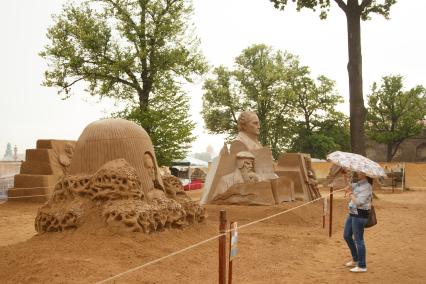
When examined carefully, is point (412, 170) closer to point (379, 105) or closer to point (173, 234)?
point (379, 105)

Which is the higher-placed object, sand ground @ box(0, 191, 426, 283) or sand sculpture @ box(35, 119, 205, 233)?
sand sculpture @ box(35, 119, 205, 233)

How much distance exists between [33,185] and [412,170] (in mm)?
21867

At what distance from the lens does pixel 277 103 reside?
3781cm

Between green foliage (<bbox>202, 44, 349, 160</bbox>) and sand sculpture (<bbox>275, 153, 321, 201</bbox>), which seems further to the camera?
green foliage (<bbox>202, 44, 349, 160</bbox>)

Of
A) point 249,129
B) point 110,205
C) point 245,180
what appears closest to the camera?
point 110,205

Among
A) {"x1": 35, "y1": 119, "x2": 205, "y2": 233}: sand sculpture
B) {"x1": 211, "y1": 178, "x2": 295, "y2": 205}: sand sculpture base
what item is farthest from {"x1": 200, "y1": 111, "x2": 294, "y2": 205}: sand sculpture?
{"x1": 35, "y1": 119, "x2": 205, "y2": 233}: sand sculpture

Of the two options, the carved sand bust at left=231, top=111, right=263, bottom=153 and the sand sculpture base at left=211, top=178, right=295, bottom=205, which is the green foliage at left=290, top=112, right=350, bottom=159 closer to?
the carved sand bust at left=231, top=111, right=263, bottom=153

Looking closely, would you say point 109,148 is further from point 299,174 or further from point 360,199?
point 299,174

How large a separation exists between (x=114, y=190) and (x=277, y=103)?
31.4 m

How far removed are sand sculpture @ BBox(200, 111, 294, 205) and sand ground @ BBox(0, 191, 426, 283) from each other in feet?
9.03

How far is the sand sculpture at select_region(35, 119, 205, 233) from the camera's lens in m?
7.24

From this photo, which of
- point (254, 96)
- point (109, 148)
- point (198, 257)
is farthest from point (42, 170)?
point (254, 96)

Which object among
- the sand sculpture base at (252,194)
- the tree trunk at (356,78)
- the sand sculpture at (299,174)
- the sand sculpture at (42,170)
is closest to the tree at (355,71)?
the tree trunk at (356,78)

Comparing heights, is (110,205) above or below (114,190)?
below
